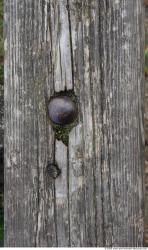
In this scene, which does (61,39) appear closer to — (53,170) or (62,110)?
(62,110)

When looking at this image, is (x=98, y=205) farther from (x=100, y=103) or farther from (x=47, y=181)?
(x=100, y=103)

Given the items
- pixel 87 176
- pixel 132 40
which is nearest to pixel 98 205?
pixel 87 176

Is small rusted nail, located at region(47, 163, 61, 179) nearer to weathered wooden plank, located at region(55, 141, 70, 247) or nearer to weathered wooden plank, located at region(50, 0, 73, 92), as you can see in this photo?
weathered wooden plank, located at region(55, 141, 70, 247)

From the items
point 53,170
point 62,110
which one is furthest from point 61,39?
point 53,170

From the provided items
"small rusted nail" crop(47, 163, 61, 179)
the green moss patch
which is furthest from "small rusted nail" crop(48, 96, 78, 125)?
"small rusted nail" crop(47, 163, 61, 179)

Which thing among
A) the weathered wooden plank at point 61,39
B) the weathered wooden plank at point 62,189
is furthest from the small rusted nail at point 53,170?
the weathered wooden plank at point 61,39

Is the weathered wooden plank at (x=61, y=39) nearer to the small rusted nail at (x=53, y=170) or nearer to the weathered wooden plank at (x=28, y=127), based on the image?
the weathered wooden plank at (x=28, y=127)
